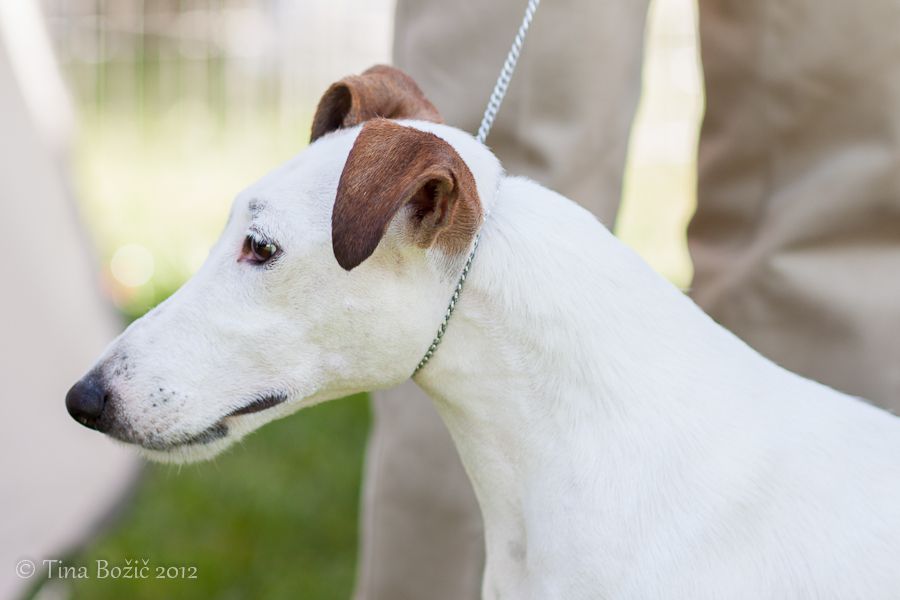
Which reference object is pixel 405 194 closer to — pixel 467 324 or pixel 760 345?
pixel 467 324

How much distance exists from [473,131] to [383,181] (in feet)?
2.57

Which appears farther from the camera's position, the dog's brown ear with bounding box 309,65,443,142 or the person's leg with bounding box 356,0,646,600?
the person's leg with bounding box 356,0,646,600

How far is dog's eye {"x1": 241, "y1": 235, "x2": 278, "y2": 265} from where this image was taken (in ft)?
5.89

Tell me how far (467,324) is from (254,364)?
1.22 feet

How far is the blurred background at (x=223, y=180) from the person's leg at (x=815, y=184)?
0.79m

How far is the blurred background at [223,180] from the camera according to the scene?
330cm

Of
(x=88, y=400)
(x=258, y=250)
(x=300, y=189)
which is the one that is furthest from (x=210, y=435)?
(x=300, y=189)

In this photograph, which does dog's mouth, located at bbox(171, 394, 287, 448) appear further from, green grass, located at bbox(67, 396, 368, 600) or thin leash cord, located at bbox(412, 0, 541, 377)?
green grass, located at bbox(67, 396, 368, 600)

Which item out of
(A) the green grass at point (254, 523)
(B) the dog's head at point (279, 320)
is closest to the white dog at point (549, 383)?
(B) the dog's head at point (279, 320)

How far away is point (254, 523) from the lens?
3.48 meters

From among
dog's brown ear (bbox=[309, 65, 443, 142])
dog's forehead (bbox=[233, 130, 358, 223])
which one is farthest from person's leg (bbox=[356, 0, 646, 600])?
dog's forehead (bbox=[233, 130, 358, 223])

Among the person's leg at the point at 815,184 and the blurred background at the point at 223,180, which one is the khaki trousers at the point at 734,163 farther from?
the blurred background at the point at 223,180

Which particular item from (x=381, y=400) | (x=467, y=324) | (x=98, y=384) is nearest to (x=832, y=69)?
(x=467, y=324)

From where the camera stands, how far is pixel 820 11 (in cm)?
222
